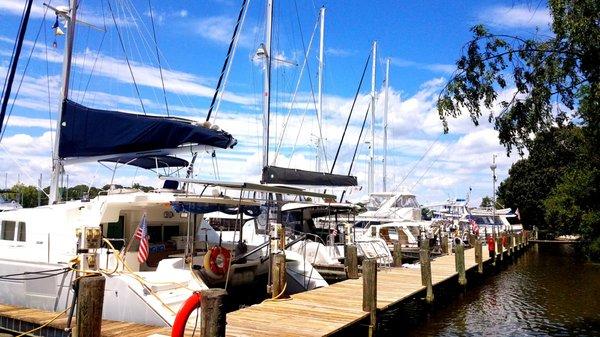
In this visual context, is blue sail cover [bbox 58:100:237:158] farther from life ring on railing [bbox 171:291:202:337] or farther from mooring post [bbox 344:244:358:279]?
mooring post [bbox 344:244:358:279]

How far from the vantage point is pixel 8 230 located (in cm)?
1402

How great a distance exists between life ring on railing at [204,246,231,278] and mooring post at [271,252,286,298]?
117 centimetres

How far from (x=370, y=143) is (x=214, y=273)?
100ft

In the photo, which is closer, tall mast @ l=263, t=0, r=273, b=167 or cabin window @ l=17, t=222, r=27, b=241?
cabin window @ l=17, t=222, r=27, b=241

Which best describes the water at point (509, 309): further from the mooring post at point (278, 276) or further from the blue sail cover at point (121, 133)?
the blue sail cover at point (121, 133)

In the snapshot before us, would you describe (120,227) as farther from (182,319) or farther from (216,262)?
(182,319)

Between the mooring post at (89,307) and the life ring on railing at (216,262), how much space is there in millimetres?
5027

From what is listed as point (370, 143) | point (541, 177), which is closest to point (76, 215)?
point (370, 143)

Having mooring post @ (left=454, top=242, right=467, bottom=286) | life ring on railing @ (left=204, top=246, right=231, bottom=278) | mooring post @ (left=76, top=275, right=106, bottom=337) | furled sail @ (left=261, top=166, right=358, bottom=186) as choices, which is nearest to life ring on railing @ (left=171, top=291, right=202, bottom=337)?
mooring post @ (left=76, top=275, right=106, bottom=337)

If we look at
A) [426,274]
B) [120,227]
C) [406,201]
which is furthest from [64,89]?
[406,201]

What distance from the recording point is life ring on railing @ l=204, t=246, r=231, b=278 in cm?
1275

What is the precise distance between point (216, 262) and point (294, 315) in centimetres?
237

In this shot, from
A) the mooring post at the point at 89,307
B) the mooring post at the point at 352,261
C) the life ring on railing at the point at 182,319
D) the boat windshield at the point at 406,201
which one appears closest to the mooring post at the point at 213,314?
the life ring on railing at the point at 182,319

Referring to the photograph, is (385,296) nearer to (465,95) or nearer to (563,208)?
(465,95)
